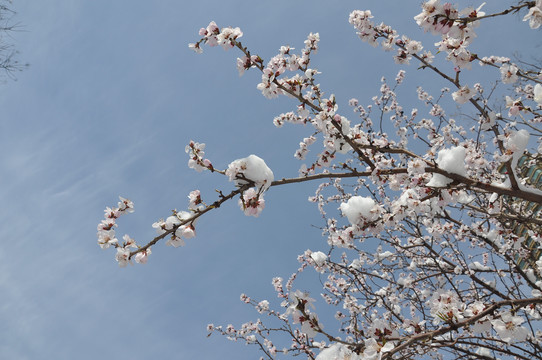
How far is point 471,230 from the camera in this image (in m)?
6.11

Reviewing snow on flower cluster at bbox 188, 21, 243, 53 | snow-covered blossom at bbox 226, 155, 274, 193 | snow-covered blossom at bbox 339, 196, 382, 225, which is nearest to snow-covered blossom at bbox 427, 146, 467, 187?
snow-covered blossom at bbox 339, 196, 382, 225

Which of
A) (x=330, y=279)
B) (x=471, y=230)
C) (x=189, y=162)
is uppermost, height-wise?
(x=330, y=279)

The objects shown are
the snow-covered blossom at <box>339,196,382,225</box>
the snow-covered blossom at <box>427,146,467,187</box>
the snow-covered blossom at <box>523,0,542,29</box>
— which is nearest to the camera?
the snow-covered blossom at <box>523,0,542,29</box>

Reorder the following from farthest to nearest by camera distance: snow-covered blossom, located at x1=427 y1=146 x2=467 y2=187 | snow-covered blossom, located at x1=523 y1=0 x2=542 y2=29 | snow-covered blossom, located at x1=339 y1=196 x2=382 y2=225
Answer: snow-covered blossom, located at x1=339 y1=196 x2=382 y2=225 < snow-covered blossom, located at x1=427 y1=146 x2=467 y2=187 < snow-covered blossom, located at x1=523 y1=0 x2=542 y2=29

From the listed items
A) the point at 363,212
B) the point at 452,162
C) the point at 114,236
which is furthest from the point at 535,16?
the point at 114,236

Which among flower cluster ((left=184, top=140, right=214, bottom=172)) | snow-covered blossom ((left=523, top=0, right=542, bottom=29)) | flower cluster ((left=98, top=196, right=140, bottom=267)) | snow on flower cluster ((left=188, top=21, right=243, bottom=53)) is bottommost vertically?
flower cluster ((left=98, top=196, right=140, bottom=267))

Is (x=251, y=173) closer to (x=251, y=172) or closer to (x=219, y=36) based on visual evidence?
(x=251, y=172)

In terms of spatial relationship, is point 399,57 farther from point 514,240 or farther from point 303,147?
point 514,240

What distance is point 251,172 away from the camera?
8.56ft

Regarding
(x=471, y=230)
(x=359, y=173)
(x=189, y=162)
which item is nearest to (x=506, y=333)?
(x=359, y=173)

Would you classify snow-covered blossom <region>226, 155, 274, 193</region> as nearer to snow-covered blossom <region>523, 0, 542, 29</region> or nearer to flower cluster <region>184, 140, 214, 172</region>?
flower cluster <region>184, 140, 214, 172</region>

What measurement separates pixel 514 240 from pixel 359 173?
3.74 m

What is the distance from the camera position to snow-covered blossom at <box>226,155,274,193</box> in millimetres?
2602

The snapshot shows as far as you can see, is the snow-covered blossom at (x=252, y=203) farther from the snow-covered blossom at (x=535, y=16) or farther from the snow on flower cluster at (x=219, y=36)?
the snow-covered blossom at (x=535, y=16)
